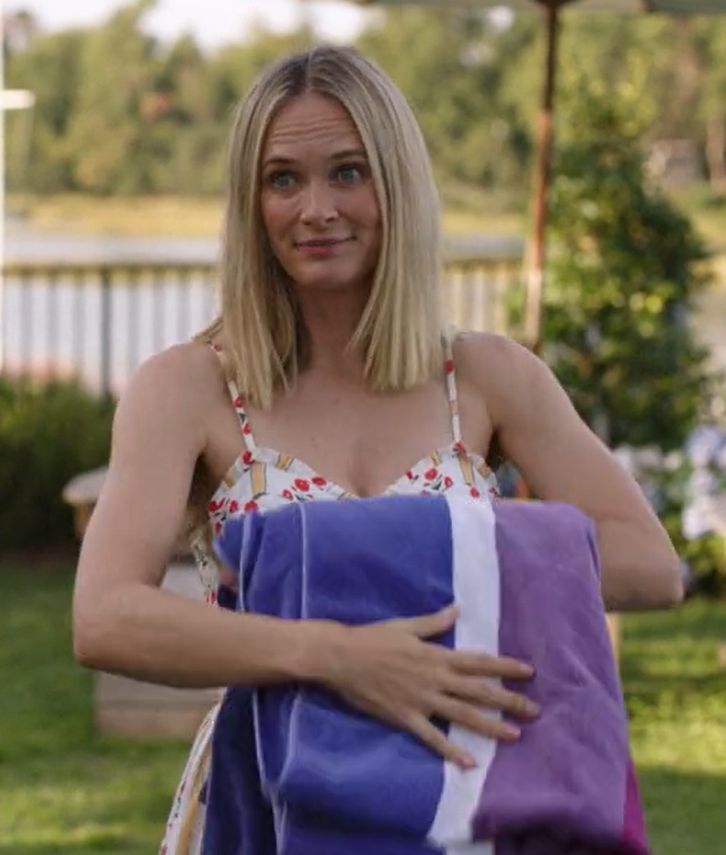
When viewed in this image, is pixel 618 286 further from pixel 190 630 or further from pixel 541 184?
pixel 190 630

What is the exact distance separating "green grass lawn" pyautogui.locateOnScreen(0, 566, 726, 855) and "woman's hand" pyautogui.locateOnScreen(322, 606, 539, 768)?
3329 mm

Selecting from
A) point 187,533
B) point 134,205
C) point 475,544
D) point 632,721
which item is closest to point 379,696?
point 475,544

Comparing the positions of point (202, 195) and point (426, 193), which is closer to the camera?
point (426, 193)

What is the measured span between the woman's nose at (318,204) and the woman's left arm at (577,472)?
0.25 metres

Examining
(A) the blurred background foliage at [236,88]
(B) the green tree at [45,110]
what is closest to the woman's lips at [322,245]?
(A) the blurred background foliage at [236,88]

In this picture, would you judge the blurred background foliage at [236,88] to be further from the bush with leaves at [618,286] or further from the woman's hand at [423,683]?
the woman's hand at [423,683]

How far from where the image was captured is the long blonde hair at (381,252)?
6.72 feet

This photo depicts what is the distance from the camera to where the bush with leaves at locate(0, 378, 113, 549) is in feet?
30.0

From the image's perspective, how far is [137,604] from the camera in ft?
6.24

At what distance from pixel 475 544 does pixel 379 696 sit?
6.8 inches

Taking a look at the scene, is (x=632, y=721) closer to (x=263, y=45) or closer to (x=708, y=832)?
(x=708, y=832)

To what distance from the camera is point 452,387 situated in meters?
2.14

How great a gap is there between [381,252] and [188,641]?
45cm

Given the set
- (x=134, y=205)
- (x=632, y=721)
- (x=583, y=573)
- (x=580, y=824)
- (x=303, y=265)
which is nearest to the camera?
(x=580, y=824)
